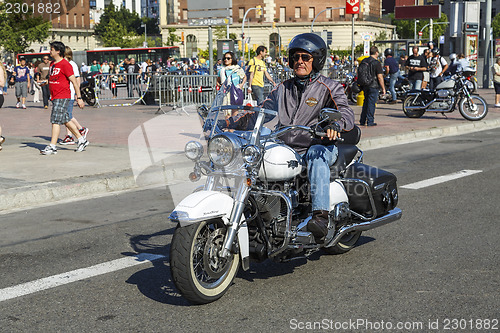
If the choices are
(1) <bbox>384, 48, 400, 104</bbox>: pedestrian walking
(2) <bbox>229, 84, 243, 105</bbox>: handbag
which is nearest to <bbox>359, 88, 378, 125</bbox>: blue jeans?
(1) <bbox>384, 48, 400, 104</bbox>: pedestrian walking

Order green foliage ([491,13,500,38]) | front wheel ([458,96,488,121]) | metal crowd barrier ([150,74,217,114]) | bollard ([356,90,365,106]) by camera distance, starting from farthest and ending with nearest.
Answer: green foliage ([491,13,500,38]), bollard ([356,90,365,106]), metal crowd barrier ([150,74,217,114]), front wheel ([458,96,488,121])

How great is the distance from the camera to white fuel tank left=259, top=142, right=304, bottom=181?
4.59 metres

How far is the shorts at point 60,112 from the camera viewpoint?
1171 cm

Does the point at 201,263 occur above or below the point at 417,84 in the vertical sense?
below

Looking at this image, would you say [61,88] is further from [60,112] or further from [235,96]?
[235,96]

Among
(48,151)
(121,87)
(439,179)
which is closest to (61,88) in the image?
(48,151)

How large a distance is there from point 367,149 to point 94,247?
8.15 metres

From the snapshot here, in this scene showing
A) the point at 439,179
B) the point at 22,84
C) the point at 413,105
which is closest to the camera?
the point at 439,179

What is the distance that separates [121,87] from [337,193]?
2252cm

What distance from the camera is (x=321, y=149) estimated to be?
487 centimetres

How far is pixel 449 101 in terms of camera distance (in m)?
18.3

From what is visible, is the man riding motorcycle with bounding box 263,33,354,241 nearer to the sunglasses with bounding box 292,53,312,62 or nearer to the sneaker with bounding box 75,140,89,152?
the sunglasses with bounding box 292,53,312,62

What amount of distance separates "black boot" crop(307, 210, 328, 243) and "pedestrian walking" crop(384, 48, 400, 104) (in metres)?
17.8

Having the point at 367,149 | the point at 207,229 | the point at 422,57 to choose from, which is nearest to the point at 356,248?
the point at 207,229
